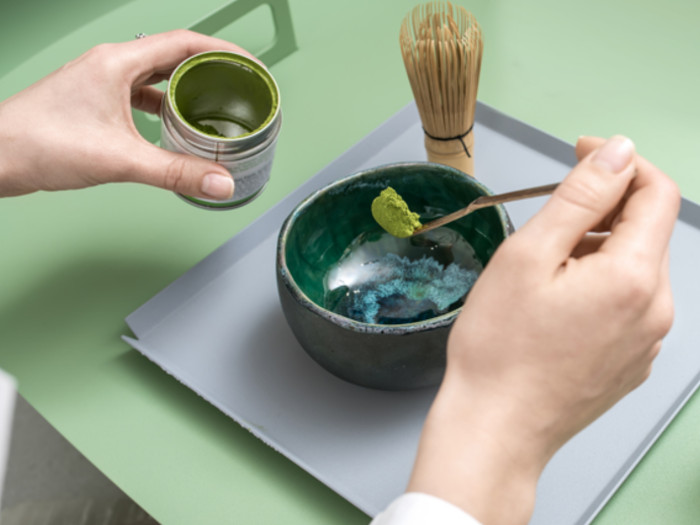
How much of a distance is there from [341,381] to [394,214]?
144 mm

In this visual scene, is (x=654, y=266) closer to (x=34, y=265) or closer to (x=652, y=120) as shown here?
(x=652, y=120)

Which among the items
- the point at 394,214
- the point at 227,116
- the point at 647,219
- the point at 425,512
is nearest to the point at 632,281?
the point at 647,219

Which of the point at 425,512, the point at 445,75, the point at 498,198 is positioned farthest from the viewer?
the point at 445,75

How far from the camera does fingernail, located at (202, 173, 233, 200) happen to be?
60cm

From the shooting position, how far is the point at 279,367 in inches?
26.0

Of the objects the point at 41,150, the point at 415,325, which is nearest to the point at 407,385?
the point at 415,325

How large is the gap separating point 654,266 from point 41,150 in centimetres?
50

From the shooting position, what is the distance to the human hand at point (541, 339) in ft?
1.37

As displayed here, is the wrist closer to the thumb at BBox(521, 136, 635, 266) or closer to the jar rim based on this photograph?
the thumb at BBox(521, 136, 635, 266)

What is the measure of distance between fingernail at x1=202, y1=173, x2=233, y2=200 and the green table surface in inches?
7.0

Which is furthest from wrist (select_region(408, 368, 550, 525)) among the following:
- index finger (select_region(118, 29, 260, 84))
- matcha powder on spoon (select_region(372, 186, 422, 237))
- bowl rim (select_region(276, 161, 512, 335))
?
index finger (select_region(118, 29, 260, 84))

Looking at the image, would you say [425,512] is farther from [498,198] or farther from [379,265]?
[379,265]

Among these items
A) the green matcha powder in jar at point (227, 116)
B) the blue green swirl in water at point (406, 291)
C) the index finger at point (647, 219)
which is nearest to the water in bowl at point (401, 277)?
the blue green swirl in water at point (406, 291)

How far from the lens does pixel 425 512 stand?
1.33 feet
